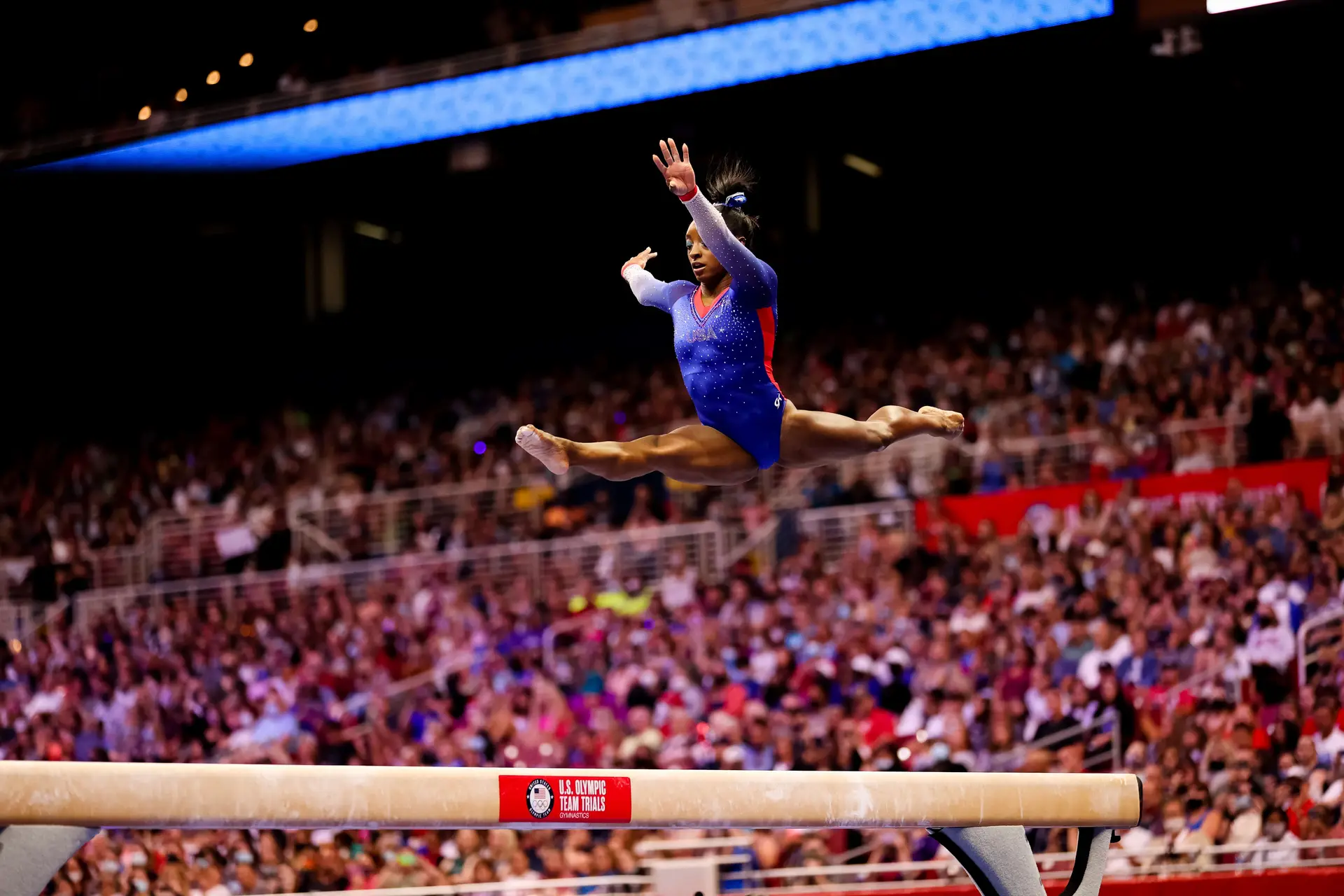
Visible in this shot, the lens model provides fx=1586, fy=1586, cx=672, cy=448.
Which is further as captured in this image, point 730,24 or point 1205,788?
point 730,24

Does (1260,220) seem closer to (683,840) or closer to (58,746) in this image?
(683,840)

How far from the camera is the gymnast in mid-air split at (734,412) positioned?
18.3 feet

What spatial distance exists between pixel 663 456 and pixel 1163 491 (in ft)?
25.4

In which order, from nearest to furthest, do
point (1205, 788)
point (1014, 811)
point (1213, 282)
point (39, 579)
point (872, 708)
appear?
point (1014, 811) → point (1205, 788) → point (872, 708) → point (1213, 282) → point (39, 579)

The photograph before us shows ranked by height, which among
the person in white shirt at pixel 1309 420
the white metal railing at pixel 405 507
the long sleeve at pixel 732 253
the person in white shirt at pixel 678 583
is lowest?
the person in white shirt at pixel 678 583

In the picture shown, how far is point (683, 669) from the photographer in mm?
11938

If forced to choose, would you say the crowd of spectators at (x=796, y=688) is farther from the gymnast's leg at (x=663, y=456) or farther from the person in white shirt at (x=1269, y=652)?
the gymnast's leg at (x=663, y=456)

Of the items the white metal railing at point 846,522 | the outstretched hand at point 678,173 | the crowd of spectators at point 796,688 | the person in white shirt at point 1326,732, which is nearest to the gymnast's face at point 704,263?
the outstretched hand at point 678,173

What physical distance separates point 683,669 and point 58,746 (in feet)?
18.6

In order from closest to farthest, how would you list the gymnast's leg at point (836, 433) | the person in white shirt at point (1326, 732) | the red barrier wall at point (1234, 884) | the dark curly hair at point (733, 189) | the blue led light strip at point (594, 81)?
the gymnast's leg at point (836, 433)
the dark curly hair at point (733, 189)
the red barrier wall at point (1234, 884)
the person in white shirt at point (1326, 732)
the blue led light strip at point (594, 81)

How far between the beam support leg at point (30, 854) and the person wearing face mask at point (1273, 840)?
643cm

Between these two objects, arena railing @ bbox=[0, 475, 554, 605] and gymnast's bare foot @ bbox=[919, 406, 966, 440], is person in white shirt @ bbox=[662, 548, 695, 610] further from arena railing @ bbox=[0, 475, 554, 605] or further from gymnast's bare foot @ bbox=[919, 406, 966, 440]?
gymnast's bare foot @ bbox=[919, 406, 966, 440]

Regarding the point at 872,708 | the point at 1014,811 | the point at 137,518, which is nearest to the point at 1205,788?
the point at 872,708

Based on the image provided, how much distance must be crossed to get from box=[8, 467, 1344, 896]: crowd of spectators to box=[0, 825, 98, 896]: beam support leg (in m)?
4.92
